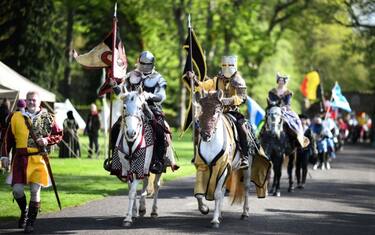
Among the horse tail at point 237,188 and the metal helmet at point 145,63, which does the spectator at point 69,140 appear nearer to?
the horse tail at point 237,188

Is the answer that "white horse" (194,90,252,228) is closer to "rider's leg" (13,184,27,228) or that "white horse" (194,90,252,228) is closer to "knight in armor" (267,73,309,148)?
"rider's leg" (13,184,27,228)

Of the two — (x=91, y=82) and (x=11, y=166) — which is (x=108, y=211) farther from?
(x=91, y=82)

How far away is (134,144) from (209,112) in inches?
52.4

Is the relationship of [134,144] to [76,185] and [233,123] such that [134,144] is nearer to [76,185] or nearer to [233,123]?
[233,123]

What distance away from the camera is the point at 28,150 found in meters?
11.4

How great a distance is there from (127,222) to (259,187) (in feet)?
12.2

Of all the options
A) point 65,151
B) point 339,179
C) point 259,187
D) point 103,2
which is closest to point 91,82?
point 103,2

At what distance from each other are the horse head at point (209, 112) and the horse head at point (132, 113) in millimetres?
998

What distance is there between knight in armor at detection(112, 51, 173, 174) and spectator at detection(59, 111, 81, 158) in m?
16.3

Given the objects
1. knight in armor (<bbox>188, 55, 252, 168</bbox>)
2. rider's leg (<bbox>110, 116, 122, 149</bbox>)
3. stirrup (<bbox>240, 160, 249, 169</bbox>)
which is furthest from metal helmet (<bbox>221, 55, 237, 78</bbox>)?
rider's leg (<bbox>110, 116, 122, 149</bbox>)

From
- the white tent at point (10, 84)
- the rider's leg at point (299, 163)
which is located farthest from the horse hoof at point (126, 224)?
the white tent at point (10, 84)

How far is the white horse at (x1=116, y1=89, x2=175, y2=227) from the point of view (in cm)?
1195

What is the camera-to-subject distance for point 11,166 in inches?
452

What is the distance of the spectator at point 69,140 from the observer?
96.4ft
